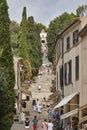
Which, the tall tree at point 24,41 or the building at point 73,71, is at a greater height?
the tall tree at point 24,41

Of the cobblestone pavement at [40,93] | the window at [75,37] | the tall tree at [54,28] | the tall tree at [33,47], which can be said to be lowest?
the cobblestone pavement at [40,93]

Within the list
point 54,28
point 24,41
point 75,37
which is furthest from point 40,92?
point 54,28

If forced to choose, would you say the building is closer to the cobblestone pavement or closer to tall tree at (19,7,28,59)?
the cobblestone pavement

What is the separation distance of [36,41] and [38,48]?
170 centimetres

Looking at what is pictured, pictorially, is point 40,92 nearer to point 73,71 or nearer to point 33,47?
point 33,47

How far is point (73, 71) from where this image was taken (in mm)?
42562

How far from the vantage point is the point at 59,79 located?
5097 cm

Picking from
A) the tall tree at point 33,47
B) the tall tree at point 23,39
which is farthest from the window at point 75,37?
the tall tree at point 33,47

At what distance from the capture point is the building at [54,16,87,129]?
38.7 metres

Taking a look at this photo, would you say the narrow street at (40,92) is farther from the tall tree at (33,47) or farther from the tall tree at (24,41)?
the tall tree at (24,41)

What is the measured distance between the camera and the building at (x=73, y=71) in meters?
38.7

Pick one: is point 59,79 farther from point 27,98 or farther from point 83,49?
point 27,98

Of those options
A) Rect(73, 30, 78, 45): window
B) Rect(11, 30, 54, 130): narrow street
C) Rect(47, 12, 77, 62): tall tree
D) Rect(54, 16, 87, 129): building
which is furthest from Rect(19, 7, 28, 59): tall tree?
Rect(73, 30, 78, 45): window

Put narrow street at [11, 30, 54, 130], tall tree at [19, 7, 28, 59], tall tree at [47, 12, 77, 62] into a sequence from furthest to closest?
tall tree at [47, 12, 77, 62]
tall tree at [19, 7, 28, 59]
narrow street at [11, 30, 54, 130]
